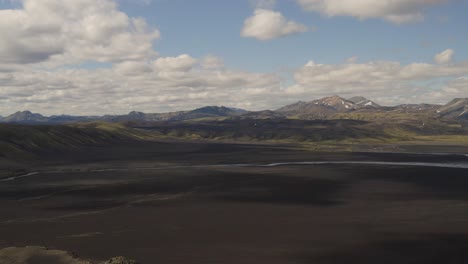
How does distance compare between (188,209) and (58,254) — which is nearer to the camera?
(58,254)

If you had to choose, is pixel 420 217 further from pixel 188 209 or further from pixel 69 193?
pixel 69 193

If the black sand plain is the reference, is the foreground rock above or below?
above

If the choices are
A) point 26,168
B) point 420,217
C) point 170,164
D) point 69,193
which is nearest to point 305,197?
point 420,217

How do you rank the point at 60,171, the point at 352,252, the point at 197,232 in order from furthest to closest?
the point at 60,171 → the point at 197,232 → the point at 352,252

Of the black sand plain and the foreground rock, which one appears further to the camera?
the black sand plain

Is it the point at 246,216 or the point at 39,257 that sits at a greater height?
the point at 39,257
